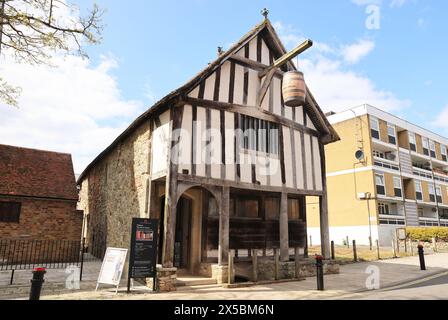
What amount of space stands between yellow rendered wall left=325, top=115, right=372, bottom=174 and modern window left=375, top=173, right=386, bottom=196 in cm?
148

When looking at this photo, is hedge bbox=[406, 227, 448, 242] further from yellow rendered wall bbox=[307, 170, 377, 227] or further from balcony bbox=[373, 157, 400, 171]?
balcony bbox=[373, 157, 400, 171]

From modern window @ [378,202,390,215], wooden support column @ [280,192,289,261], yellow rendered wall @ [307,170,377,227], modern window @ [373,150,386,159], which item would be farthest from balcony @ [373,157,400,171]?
wooden support column @ [280,192,289,261]

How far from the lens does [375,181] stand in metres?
27.3

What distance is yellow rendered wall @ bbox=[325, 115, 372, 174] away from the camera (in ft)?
92.9

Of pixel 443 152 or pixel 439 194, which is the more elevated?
pixel 443 152

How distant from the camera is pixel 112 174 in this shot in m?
14.6

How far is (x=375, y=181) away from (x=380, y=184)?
915 mm

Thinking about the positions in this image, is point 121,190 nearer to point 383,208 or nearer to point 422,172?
point 383,208

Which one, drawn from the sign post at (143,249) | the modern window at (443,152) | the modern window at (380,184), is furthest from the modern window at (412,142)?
the sign post at (143,249)

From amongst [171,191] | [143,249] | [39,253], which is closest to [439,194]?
[171,191]

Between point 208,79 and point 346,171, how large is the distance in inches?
908

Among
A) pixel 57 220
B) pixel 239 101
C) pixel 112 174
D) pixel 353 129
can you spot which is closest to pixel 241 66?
pixel 239 101

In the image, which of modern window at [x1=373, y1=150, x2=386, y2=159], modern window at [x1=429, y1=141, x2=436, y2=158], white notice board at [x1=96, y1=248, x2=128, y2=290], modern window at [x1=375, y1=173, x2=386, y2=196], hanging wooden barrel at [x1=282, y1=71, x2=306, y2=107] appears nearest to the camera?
white notice board at [x1=96, y1=248, x2=128, y2=290]
